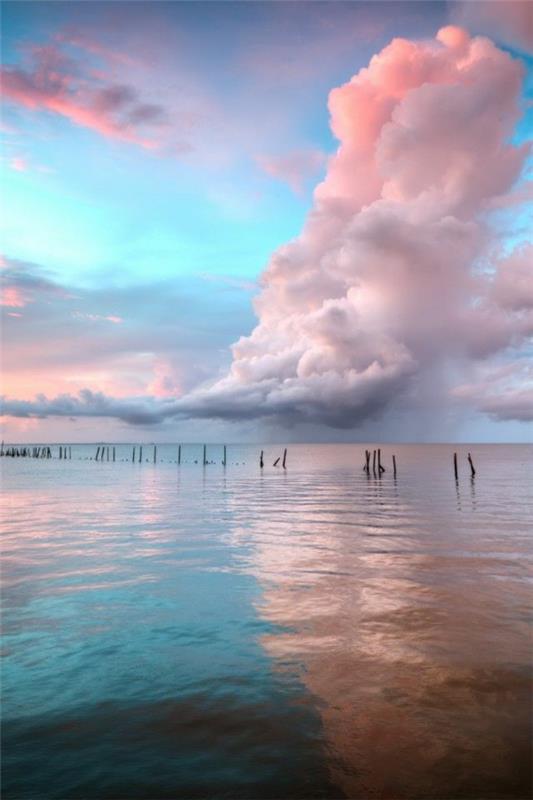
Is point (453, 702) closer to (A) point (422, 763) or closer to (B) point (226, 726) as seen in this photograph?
(A) point (422, 763)

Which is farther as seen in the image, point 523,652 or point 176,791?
point 523,652

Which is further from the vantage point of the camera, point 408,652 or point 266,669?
point 408,652

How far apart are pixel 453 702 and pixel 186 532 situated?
17.5 metres

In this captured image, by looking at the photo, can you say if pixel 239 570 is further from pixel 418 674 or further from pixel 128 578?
pixel 418 674

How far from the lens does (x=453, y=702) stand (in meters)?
7.98

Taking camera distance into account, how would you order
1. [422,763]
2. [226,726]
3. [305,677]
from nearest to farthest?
[422,763] < [226,726] < [305,677]

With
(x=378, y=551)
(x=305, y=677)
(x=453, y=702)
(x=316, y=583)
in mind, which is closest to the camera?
(x=453, y=702)

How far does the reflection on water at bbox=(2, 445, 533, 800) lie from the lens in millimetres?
6254

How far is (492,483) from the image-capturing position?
54.7m

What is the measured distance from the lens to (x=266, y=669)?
29.9 feet

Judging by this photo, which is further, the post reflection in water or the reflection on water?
the post reflection in water

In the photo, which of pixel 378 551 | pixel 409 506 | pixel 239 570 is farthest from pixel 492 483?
pixel 239 570

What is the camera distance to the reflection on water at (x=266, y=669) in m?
6.25

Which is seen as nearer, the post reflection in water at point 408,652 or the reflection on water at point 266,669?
the reflection on water at point 266,669
